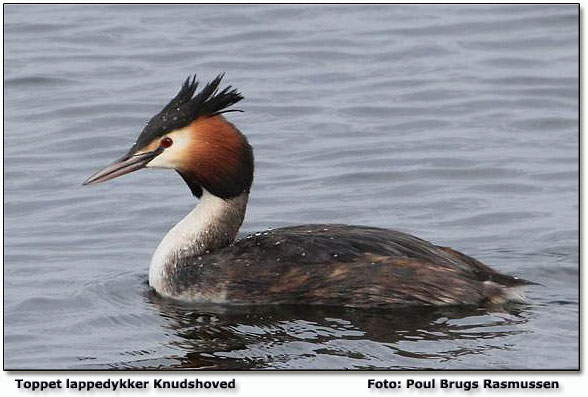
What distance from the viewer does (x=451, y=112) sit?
48.6ft

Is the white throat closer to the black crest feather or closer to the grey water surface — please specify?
the grey water surface

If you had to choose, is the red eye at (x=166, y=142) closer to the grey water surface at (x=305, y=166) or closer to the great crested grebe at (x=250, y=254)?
the great crested grebe at (x=250, y=254)

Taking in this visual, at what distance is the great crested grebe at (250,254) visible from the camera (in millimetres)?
9773

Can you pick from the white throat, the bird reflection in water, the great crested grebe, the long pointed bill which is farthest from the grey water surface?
the long pointed bill

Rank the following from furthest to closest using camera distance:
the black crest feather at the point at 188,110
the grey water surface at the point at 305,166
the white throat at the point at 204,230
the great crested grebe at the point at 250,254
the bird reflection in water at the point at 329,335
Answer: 1. the white throat at the point at 204,230
2. the black crest feather at the point at 188,110
3. the great crested grebe at the point at 250,254
4. the grey water surface at the point at 305,166
5. the bird reflection in water at the point at 329,335

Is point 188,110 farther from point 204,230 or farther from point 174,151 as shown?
point 204,230

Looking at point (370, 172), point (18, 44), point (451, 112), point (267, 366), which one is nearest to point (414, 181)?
point (370, 172)

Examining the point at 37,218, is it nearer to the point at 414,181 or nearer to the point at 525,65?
the point at 414,181

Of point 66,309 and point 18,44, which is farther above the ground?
point 18,44

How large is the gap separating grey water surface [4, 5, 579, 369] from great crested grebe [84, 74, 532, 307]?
132 mm

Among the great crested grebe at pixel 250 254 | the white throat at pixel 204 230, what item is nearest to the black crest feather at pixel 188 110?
the great crested grebe at pixel 250 254

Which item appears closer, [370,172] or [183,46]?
[370,172]

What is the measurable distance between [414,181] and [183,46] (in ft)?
16.2

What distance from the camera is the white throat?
33.9ft
